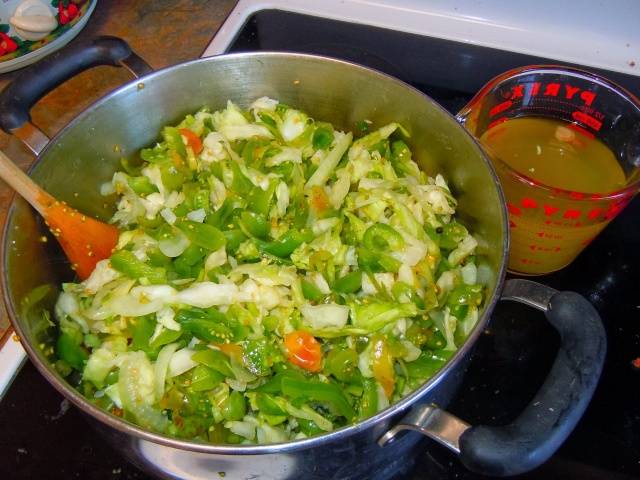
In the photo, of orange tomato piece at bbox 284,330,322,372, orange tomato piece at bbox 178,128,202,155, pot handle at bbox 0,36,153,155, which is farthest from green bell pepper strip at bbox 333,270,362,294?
pot handle at bbox 0,36,153,155

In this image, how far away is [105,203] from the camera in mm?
1151

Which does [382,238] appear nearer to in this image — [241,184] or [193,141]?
[241,184]

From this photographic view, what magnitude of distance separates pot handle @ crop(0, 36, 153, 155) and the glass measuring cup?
2.01ft

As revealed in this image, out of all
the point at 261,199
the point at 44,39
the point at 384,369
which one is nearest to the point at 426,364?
the point at 384,369

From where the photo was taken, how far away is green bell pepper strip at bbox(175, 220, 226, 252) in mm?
956

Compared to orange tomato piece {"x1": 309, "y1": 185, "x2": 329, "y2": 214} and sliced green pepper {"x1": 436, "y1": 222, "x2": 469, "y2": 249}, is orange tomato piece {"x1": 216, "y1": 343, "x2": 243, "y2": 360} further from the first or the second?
sliced green pepper {"x1": 436, "y1": 222, "x2": 469, "y2": 249}

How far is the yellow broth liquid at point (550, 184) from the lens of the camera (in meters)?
0.96

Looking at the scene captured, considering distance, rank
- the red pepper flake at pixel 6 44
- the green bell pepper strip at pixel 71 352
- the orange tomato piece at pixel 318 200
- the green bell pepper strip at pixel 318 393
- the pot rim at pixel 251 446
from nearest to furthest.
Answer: the pot rim at pixel 251 446 → the green bell pepper strip at pixel 318 393 → the green bell pepper strip at pixel 71 352 → the orange tomato piece at pixel 318 200 → the red pepper flake at pixel 6 44

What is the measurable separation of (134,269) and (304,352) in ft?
0.99

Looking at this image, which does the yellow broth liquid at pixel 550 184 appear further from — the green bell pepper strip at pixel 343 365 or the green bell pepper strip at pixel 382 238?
the green bell pepper strip at pixel 343 365

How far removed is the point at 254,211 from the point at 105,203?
33cm

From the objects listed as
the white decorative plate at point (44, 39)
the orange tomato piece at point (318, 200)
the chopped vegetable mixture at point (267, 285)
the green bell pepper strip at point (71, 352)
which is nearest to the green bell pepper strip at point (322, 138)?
the chopped vegetable mixture at point (267, 285)

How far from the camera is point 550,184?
1018 millimetres

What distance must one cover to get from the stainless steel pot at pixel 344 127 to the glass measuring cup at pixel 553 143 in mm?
87
